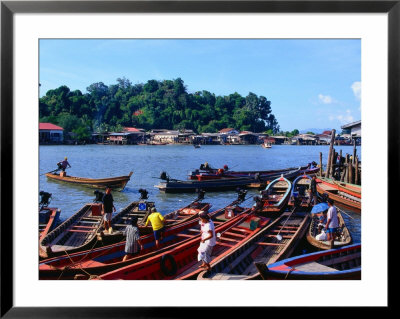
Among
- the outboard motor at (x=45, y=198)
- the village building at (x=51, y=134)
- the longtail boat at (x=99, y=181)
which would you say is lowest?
the outboard motor at (x=45, y=198)

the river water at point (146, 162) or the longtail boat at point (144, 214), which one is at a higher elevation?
the river water at point (146, 162)

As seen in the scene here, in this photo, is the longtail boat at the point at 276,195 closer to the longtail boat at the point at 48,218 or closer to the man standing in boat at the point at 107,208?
the man standing in boat at the point at 107,208

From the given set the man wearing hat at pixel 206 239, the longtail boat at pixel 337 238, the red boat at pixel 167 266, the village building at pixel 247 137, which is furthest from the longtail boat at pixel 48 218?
the longtail boat at pixel 337 238

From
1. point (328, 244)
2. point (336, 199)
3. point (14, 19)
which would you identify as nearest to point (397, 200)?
point (328, 244)

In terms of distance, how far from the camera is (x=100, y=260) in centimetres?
519

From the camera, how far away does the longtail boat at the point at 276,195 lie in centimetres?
709

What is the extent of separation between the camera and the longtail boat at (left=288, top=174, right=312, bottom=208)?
7.57 m

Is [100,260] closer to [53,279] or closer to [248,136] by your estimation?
[53,279]

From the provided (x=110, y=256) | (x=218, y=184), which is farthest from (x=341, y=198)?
(x=110, y=256)

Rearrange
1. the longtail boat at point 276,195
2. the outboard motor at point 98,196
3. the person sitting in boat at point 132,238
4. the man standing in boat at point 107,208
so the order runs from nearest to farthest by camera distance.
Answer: the person sitting in boat at point 132,238
the man standing in boat at point 107,208
the outboard motor at point 98,196
the longtail boat at point 276,195

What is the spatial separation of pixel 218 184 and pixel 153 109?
3.64 metres

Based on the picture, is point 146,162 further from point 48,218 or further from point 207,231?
point 207,231

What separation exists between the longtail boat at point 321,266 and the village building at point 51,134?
10.2ft

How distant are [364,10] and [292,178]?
16.8 feet
